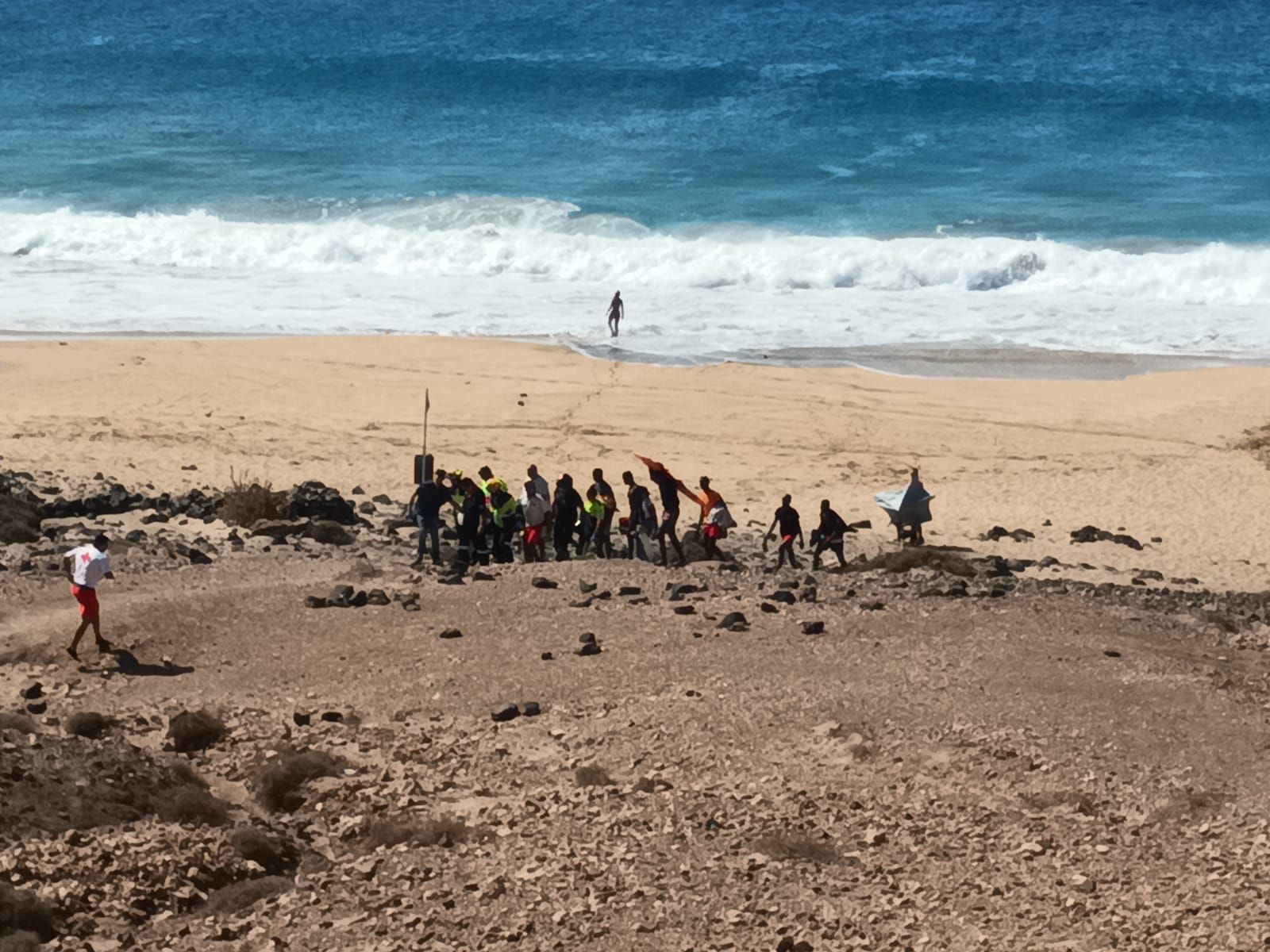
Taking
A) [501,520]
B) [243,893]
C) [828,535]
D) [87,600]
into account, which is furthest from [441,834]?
[828,535]

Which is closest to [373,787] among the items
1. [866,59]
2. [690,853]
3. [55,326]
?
[690,853]

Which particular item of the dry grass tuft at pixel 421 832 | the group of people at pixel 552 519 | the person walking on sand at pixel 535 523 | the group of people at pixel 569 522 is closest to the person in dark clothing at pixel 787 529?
the group of people at pixel 569 522

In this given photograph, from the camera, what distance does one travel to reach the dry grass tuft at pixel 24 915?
391 inches

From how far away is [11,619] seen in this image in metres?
15.2

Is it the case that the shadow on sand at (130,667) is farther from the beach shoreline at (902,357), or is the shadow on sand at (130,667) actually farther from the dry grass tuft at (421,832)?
the beach shoreline at (902,357)

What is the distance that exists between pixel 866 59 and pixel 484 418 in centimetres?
3656

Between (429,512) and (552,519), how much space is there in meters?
1.38

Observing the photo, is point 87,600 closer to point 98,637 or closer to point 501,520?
point 98,637

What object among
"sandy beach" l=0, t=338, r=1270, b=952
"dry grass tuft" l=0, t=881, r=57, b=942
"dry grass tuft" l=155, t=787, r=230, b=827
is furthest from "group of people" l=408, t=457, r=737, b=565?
"dry grass tuft" l=0, t=881, r=57, b=942

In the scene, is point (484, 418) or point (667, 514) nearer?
point (667, 514)

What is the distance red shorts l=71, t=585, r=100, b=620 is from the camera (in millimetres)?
14086

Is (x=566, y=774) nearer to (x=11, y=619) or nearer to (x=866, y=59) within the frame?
(x=11, y=619)

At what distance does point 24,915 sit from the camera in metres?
9.98

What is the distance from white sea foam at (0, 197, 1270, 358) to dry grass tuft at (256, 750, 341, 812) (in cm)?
1841
